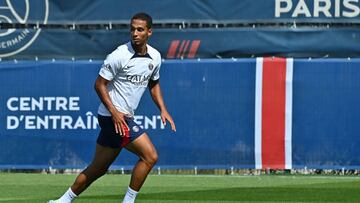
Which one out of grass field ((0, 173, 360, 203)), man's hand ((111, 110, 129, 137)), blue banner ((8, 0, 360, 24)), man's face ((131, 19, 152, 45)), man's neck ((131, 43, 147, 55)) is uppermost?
blue banner ((8, 0, 360, 24))

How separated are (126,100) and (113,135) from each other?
0.34 m

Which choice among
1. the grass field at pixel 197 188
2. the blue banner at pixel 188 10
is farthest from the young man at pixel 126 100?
the blue banner at pixel 188 10

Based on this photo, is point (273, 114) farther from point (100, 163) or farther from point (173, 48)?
point (100, 163)

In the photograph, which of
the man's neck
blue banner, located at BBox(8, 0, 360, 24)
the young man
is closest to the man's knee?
the young man

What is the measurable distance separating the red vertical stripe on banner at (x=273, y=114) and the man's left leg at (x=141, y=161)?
6242mm

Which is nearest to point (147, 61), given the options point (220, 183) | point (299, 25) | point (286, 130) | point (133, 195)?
point (133, 195)

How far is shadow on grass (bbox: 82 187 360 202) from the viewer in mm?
12336

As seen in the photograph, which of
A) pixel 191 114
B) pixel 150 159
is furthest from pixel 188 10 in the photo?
pixel 150 159

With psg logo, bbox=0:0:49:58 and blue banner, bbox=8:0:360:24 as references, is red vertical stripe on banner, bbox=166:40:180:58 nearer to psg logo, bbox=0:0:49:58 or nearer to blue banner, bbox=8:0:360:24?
blue banner, bbox=8:0:360:24

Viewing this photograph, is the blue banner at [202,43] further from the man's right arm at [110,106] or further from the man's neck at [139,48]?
the man's right arm at [110,106]

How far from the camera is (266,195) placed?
42.2 ft

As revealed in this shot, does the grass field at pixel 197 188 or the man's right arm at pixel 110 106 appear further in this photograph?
the grass field at pixel 197 188

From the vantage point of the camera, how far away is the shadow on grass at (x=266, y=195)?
40.5 ft

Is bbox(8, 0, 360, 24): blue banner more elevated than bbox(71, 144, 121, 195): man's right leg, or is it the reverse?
bbox(8, 0, 360, 24): blue banner
